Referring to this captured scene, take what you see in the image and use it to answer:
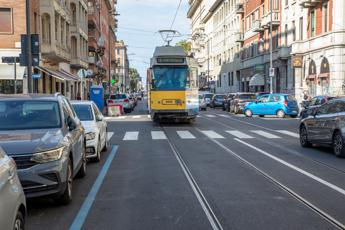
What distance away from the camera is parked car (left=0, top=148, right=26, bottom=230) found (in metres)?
4.55

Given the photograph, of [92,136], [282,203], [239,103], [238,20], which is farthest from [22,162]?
[238,20]

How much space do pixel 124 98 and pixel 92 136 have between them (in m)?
33.4

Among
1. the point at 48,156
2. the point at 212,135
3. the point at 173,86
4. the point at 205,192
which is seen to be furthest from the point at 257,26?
the point at 48,156

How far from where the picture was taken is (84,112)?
13609 mm

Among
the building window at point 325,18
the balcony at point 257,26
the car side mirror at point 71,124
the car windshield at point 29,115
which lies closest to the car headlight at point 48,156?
the car windshield at point 29,115

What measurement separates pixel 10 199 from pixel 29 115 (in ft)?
13.3

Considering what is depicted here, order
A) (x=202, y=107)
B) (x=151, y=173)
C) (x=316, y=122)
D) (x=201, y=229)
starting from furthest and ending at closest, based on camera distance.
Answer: (x=202, y=107), (x=316, y=122), (x=151, y=173), (x=201, y=229)

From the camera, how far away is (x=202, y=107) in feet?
161

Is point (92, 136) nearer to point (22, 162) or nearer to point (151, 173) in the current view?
point (151, 173)

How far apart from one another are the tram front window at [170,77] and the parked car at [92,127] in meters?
11.7

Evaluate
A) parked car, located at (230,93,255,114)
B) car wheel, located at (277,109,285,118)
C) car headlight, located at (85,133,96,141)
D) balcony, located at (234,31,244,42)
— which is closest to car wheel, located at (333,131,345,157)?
car headlight, located at (85,133,96,141)

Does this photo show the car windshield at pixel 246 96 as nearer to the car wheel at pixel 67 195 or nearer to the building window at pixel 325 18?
the building window at pixel 325 18

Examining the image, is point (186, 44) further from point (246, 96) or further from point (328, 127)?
point (328, 127)

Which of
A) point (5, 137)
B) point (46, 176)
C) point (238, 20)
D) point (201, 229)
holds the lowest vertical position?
point (201, 229)
